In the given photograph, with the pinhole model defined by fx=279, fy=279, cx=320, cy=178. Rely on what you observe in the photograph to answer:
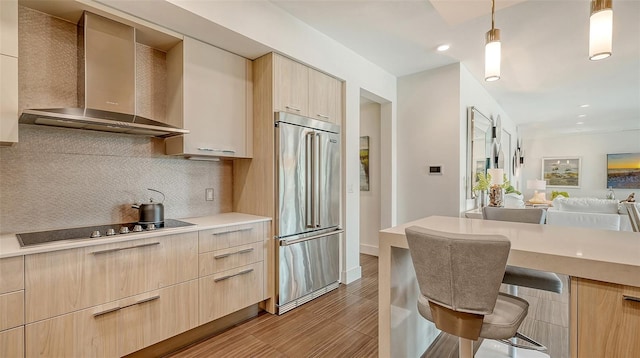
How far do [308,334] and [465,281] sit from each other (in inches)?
60.4

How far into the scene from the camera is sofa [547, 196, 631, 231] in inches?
138

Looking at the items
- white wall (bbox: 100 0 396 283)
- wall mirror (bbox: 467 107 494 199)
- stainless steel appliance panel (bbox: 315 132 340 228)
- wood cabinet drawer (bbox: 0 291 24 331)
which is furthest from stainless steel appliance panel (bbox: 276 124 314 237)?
wall mirror (bbox: 467 107 494 199)

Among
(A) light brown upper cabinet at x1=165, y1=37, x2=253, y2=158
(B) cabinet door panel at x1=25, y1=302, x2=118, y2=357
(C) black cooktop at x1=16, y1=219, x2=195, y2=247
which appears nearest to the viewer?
(B) cabinet door panel at x1=25, y1=302, x2=118, y2=357

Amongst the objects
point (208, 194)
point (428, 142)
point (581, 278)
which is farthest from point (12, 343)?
point (428, 142)

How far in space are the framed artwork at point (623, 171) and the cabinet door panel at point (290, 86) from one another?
395 inches

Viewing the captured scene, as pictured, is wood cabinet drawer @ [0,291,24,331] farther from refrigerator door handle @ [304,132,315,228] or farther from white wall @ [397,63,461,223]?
white wall @ [397,63,461,223]

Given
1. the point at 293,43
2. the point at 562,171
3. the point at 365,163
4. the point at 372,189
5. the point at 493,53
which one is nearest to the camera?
the point at 493,53

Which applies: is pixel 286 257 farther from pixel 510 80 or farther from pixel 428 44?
pixel 510 80

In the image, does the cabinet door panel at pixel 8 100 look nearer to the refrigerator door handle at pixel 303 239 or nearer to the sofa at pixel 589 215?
the refrigerator door handle at pixel 303 239

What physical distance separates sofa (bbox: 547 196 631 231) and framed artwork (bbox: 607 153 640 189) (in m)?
5.60

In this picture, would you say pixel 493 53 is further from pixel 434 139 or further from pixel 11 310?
pixel 11 310

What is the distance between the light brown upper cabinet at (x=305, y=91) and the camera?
8.65 ft

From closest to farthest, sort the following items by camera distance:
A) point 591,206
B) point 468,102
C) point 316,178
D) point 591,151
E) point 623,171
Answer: point 316,178 < point 468,102 < point 591,206 < point 623,171 < point 591,151

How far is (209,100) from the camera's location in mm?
2443
